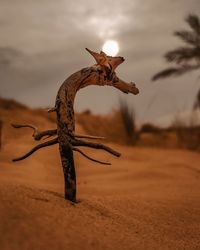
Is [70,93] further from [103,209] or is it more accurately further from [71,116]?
[103,209]

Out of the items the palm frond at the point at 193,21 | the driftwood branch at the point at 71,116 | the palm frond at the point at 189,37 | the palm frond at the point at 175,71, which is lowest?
the driftwood branch at the point at 71,116

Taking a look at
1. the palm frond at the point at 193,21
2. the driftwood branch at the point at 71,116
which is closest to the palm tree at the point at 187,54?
the palm frond at the point at 193,21

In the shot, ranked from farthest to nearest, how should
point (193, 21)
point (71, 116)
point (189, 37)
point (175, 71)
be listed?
point (175, 71), point (189, 37), point (193, 21), point (71, 116)

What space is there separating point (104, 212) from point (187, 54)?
307 inches

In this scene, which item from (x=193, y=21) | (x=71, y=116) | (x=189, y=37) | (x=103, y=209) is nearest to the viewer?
(x=71, y=116)

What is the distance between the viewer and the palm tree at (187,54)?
30.7 ft

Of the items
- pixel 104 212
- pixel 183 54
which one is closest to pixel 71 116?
pixel 104 212

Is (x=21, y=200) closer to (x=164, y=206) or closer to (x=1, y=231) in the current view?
(x=1, y=231)

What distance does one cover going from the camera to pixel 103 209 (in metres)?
2.62

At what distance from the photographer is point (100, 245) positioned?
1.91m

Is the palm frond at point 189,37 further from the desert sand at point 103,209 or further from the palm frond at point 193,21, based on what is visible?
the desert sand at point 103,209

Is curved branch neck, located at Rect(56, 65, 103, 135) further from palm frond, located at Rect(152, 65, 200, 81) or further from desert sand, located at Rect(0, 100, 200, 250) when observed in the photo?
palm frond, located at Rect(152, 65, 200, 81)

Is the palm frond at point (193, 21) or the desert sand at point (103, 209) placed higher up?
the palm frond at point (193, 21)

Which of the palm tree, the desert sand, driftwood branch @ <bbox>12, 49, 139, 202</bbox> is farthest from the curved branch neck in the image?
the palm tree
